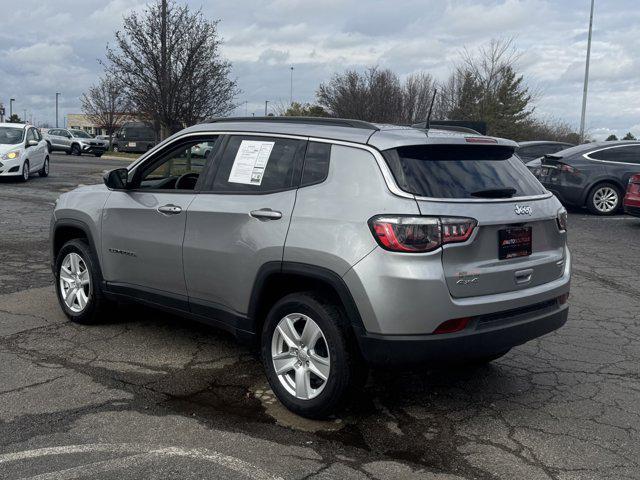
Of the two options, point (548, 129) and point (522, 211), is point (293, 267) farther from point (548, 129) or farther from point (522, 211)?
point (548, 129)

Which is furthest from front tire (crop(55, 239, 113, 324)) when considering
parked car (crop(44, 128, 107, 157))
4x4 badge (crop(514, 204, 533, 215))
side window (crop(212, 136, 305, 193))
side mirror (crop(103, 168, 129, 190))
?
parked car (crop(44, 128, 107, 157))

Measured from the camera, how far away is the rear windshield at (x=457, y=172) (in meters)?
3.86

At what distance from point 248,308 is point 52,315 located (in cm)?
273

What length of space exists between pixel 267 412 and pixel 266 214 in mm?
1187

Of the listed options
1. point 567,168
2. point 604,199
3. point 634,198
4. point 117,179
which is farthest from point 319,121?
point 604,199

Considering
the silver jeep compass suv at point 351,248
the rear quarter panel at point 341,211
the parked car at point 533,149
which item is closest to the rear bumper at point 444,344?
the silver jeep compass suv at point 351,248

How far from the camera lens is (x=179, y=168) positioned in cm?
532

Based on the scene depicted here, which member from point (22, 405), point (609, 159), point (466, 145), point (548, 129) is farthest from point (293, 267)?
point (548, 129)

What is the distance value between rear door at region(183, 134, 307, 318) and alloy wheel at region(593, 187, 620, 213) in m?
Answer: 11.4

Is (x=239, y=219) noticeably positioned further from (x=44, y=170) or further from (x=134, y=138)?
(x=134, y=138)

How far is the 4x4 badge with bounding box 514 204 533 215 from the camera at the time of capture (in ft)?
13.4

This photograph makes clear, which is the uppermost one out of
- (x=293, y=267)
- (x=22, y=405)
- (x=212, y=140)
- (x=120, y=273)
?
(x=212, y=140)

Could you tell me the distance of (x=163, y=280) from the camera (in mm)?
5027

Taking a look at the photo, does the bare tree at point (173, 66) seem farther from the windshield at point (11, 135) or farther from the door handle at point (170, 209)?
the door handle at point (170, 209)
